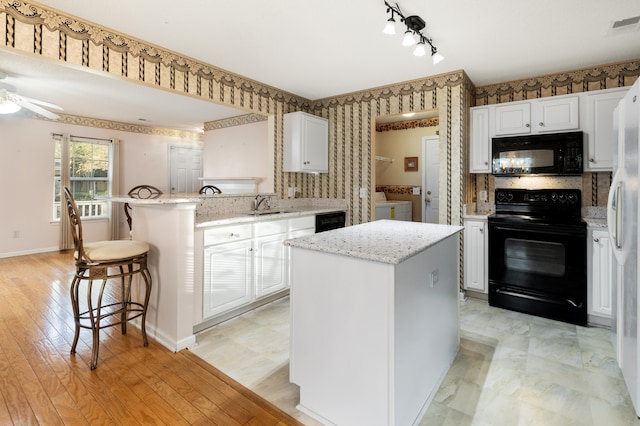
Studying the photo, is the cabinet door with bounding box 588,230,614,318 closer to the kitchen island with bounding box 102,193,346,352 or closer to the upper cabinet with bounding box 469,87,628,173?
the upper cabinet with bounding box 469,87,628,173

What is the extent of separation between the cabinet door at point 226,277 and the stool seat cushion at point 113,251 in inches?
18.8

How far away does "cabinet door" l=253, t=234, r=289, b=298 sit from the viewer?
3.11 m

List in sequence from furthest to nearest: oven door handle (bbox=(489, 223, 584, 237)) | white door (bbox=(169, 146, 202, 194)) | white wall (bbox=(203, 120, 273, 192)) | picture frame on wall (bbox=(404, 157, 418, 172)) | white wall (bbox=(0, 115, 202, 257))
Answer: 1. white door (bbox=(169, 146, 202, 194))
2. picture frame on wall (bbox=(404, 157, 418, 172))
3. white wall (bbox=(0, 115, 202, 257))
4. white wall (bbox=(203, 120, 273, 192))
5. oven door handle (bbox=(489, 223, 584, 237))

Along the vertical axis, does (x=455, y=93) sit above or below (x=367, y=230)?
above

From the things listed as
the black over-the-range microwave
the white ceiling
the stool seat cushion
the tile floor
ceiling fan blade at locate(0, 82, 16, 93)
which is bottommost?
the tile floor

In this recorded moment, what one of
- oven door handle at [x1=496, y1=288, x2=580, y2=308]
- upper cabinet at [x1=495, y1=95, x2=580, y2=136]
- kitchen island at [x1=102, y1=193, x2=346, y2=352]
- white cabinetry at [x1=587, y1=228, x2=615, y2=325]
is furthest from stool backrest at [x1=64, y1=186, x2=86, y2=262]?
white cabinetry at [x1=587, y1=228, x2=615, y2=325]

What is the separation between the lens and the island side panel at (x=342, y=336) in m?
1.43

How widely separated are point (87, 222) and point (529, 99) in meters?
7.14

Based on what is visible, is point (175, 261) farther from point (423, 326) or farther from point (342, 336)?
point (423, 326)

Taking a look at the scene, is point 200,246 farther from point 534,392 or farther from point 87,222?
point 87,222

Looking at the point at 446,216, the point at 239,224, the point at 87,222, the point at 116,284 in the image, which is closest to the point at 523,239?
the point at 446,216

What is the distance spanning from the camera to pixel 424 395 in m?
1.73

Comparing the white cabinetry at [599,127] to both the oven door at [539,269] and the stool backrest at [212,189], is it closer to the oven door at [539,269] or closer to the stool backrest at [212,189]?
the oven door at [539,269]

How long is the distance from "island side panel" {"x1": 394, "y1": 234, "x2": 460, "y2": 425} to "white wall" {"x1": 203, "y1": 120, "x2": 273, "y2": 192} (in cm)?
318
